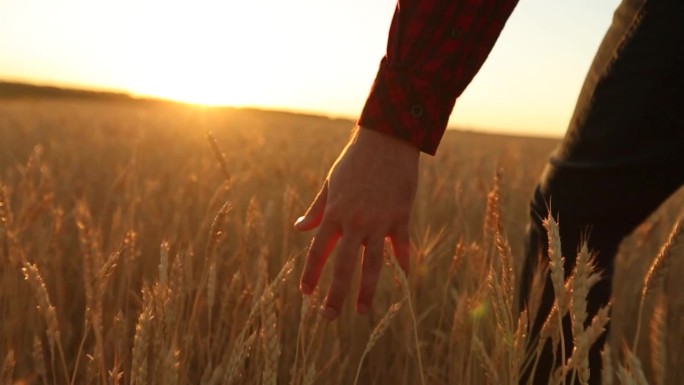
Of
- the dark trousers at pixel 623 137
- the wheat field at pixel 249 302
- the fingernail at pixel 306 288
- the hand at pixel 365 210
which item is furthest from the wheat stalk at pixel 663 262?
the fingernail at pixel 306 288

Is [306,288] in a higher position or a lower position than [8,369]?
higher

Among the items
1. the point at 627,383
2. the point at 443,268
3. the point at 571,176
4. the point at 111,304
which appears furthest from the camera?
the point at 443,268

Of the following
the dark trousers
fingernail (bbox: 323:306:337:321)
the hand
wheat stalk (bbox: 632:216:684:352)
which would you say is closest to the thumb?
the hand

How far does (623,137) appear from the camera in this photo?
39.9 inches

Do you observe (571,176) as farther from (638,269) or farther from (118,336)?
(638,269)

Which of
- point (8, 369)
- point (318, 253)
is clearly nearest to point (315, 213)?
point (318, 253)

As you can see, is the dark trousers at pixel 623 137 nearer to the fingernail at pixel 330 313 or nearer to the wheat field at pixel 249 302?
the wheat field at pixel 249 302

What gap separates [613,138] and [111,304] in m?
1.17

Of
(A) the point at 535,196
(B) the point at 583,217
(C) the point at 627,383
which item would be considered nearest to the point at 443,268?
(A) the point at 535,196

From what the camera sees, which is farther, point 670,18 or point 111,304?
point 111,304

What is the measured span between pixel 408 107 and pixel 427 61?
0.26 feet

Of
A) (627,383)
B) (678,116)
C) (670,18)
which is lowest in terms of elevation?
(627,383)

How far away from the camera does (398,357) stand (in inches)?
56.7

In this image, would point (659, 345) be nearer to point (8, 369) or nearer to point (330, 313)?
point (330, 313)
